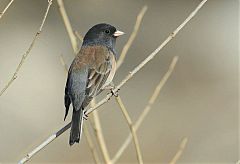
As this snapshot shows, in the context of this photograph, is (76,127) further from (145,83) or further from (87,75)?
(145,83)

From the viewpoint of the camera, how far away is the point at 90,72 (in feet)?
13.5

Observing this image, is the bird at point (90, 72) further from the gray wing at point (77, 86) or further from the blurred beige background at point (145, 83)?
the blurred beige background at point (145, 83)

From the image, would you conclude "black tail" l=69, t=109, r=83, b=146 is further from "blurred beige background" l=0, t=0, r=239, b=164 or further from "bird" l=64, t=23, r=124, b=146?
"blurred beige background" l=0, t=0, r=239, b=164

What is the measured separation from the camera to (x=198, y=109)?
10.1m

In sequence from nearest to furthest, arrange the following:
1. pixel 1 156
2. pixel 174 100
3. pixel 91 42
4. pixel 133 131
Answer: pixel 133 131
pixel 91 42
pixel 1 156
pixel 174 100

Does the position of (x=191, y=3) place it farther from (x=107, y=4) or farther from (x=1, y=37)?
(x=1, y=37)

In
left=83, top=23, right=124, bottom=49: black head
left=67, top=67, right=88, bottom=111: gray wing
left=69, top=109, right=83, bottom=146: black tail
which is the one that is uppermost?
left=83, top=23, right=124, bottom=49: black head

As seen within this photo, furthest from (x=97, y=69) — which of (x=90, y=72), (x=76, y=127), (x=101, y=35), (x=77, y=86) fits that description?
(x=76, y=127)

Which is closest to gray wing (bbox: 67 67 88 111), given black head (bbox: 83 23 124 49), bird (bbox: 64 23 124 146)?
bird (bbox: 64 23 124 146)

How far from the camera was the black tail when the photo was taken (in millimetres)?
3527

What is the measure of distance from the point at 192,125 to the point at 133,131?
22.0 feet

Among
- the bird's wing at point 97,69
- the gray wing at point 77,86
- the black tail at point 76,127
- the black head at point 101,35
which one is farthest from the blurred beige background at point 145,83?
the black tail at point 76,127

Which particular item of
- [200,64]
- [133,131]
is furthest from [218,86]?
[133,131]

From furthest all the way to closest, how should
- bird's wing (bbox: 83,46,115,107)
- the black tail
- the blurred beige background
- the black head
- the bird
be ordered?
the blurred beige background, the black head, bird's wing (bbox: 83,46,115,107), the bird, the black tail
